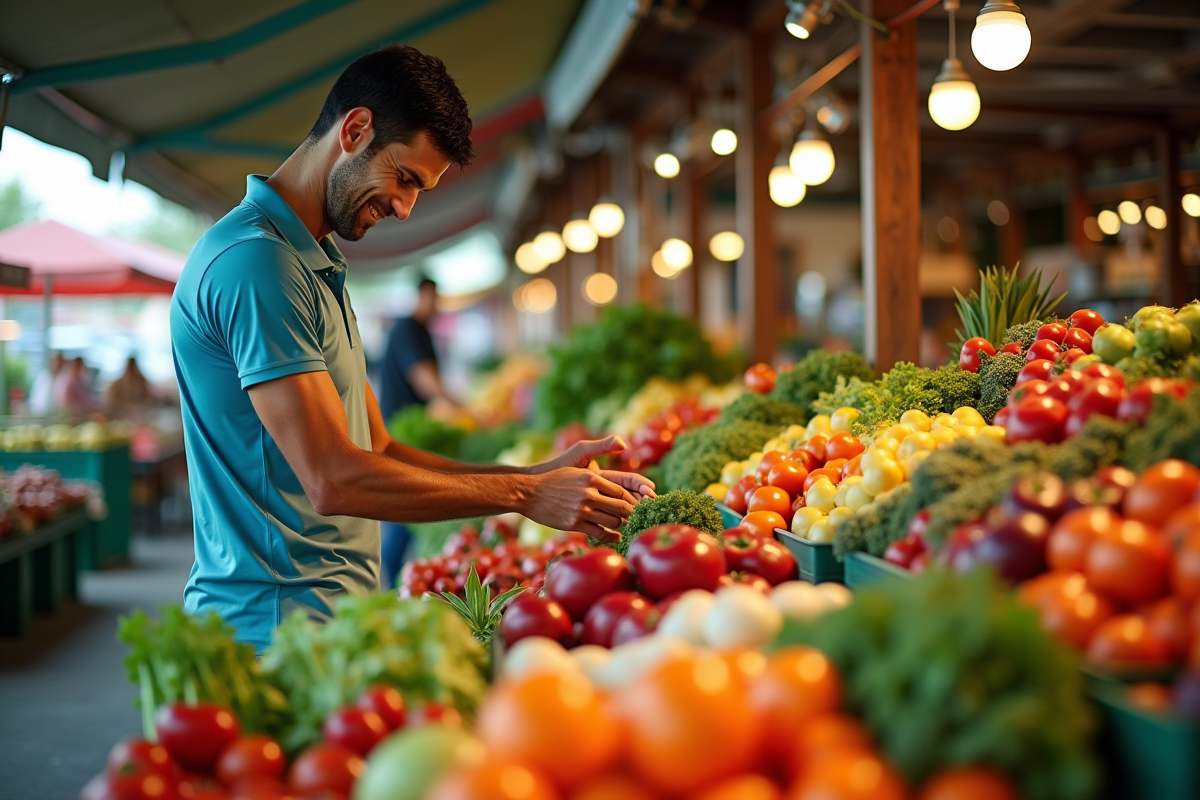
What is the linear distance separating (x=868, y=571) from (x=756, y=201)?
4533 mm

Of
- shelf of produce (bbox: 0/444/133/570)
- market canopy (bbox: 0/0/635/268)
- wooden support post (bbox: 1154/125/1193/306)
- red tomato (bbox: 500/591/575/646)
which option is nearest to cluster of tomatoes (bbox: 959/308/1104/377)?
red tomato (bbox: 500/591/575/646)

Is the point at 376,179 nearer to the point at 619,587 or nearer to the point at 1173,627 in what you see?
the point at 619,587

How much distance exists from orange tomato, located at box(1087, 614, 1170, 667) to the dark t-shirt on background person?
589 cm

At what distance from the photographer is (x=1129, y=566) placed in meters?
1.26

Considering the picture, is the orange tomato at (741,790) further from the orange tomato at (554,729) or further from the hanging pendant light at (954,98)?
the hanging pendant light at (954,98)

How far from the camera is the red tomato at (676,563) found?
5.53ft

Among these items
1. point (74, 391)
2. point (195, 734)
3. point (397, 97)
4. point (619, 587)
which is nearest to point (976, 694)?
point (619, 587)

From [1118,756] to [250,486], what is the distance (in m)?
1.67

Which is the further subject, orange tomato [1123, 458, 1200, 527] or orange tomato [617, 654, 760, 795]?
orange tomato [1123, 458, 1200, 527]

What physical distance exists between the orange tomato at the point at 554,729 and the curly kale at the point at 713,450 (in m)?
2.05

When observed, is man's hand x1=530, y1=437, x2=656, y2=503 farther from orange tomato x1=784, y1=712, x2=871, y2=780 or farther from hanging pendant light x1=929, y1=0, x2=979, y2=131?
hanging pendant light x1=929, y1=0, x2=979, y2=131

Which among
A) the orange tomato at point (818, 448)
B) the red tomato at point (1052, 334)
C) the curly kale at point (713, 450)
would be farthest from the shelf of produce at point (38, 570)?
the red tomato at point (1052, 334)

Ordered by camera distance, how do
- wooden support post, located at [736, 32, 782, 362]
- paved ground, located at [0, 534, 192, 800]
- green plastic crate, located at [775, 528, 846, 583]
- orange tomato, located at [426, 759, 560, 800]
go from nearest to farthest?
orange tomato, located at [426, 759, 560, 800], green plastic crate, located at [775, 528, 846, 583], paved ground, located at [0, 534, 192, 800], wooden support post, located at [736, 32, 782, 362]

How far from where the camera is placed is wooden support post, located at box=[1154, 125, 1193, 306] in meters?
7.50
